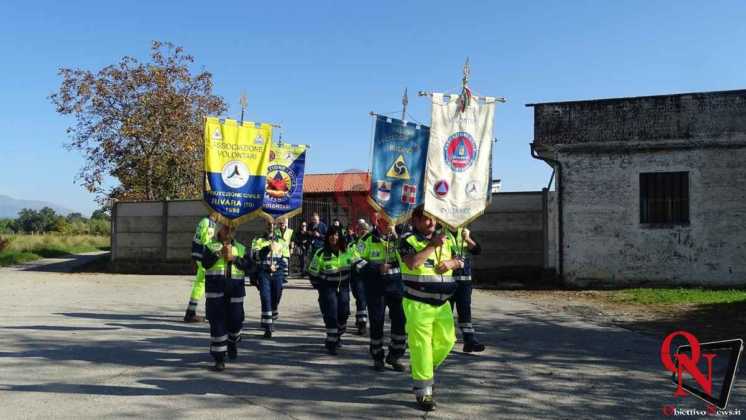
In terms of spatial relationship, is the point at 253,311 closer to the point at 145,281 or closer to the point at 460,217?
the point at 460,217

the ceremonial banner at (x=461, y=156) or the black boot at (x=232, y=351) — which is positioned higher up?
the ceremonial banner at (x=461, y=156)

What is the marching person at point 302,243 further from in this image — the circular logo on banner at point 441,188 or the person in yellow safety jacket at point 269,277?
the circular logo on banner at point 441,188

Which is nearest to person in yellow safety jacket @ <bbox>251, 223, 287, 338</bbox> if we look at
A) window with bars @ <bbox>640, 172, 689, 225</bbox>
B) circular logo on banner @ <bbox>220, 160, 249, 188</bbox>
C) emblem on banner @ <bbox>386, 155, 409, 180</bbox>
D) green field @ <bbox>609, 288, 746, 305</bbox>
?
circular logo on banner @ <bbox>220, 160, 249, 188</bbox>

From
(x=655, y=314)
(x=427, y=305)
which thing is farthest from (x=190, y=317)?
(x=655, y=314)

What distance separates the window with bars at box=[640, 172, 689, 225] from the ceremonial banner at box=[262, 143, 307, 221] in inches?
426

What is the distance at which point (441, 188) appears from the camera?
6465 millimetres

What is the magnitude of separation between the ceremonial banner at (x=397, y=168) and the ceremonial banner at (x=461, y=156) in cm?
133

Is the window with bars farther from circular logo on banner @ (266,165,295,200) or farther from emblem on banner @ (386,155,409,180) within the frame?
emblem on banner @ (386,155,409,180)

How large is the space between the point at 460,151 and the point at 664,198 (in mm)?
12387

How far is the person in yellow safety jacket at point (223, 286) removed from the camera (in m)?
6.95

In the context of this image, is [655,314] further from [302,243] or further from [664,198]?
[302,243]

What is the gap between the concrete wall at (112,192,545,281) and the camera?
18.2m

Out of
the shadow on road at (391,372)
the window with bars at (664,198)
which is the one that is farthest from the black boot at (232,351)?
the window with bars at (664,198)

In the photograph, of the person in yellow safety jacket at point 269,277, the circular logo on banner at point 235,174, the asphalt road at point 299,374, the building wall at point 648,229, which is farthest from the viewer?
the building wall at point 648,229
